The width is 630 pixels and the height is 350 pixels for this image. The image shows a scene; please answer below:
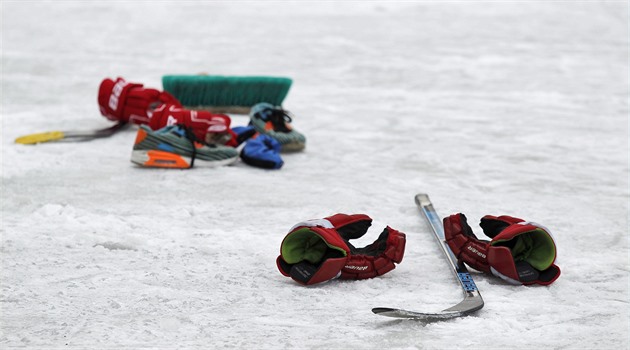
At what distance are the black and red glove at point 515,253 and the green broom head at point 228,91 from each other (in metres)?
3.55

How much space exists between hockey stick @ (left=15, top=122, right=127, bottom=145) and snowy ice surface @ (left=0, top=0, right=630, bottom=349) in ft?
0.32

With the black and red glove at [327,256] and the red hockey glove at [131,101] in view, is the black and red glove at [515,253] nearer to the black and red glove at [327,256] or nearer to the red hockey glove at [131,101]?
the black and red glove at [327,256]

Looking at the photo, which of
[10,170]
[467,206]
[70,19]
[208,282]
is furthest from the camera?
[70,19]

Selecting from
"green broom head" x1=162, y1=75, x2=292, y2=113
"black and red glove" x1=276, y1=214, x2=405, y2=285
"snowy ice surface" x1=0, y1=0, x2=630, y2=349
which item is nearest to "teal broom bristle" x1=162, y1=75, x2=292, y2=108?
"green broom head" x1=162, y1=75, x2=292, y2=113

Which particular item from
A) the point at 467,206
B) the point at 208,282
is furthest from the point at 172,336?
the point at 467,206

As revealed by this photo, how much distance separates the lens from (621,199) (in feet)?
17.1

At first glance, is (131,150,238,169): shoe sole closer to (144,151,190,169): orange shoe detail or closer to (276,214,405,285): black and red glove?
(144,151,190,169): orange shoe detail

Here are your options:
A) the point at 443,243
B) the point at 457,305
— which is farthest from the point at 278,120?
the point at 457,305

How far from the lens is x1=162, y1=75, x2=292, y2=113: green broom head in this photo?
7.12 m

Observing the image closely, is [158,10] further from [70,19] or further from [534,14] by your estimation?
[534,14]

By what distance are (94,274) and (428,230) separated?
63.9 inches

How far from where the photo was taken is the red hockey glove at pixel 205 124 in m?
5.86

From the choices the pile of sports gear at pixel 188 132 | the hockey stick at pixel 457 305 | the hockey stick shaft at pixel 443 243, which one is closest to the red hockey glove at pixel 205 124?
the pile of sports gear at pixel 188 132

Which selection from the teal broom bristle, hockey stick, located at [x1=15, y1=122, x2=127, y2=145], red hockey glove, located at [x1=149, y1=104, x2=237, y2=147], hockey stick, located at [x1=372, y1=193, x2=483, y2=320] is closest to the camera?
hockey stick, located at [x1=372, y1=193, x2=483, y2=320]
